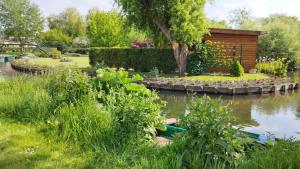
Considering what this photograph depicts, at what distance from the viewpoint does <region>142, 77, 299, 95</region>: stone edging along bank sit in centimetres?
1378

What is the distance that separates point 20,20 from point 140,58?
3533cm

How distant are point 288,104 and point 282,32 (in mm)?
14166

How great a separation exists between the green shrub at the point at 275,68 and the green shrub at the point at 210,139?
16.9m

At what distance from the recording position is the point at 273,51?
24.8 meters

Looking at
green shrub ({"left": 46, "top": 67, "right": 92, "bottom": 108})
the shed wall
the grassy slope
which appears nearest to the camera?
the grassy slope

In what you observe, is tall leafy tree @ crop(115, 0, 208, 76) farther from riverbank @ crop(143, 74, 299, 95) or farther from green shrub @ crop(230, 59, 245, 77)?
riverbank @ crop(143, 74, 299, 95)

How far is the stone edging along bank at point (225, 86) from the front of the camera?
13.8m

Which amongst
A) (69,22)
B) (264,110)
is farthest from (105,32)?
(69,22)

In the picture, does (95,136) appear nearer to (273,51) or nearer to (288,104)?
(288,104)

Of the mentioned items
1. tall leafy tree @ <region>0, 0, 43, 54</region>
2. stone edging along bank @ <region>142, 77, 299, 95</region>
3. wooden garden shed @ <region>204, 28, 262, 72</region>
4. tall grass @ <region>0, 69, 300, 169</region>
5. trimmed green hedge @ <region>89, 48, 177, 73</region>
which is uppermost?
tall leafy tree @ <region>0, 0, 43, 54</region>

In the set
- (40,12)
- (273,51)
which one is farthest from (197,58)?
(40,12)

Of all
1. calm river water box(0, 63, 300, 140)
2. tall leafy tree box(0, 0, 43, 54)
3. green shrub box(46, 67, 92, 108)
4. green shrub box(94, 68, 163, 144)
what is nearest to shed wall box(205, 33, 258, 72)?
calm river water box(0, 63, 300, 140)

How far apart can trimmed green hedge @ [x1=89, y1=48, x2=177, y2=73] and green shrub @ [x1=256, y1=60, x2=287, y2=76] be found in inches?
220

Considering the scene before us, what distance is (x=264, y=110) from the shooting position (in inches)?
430
